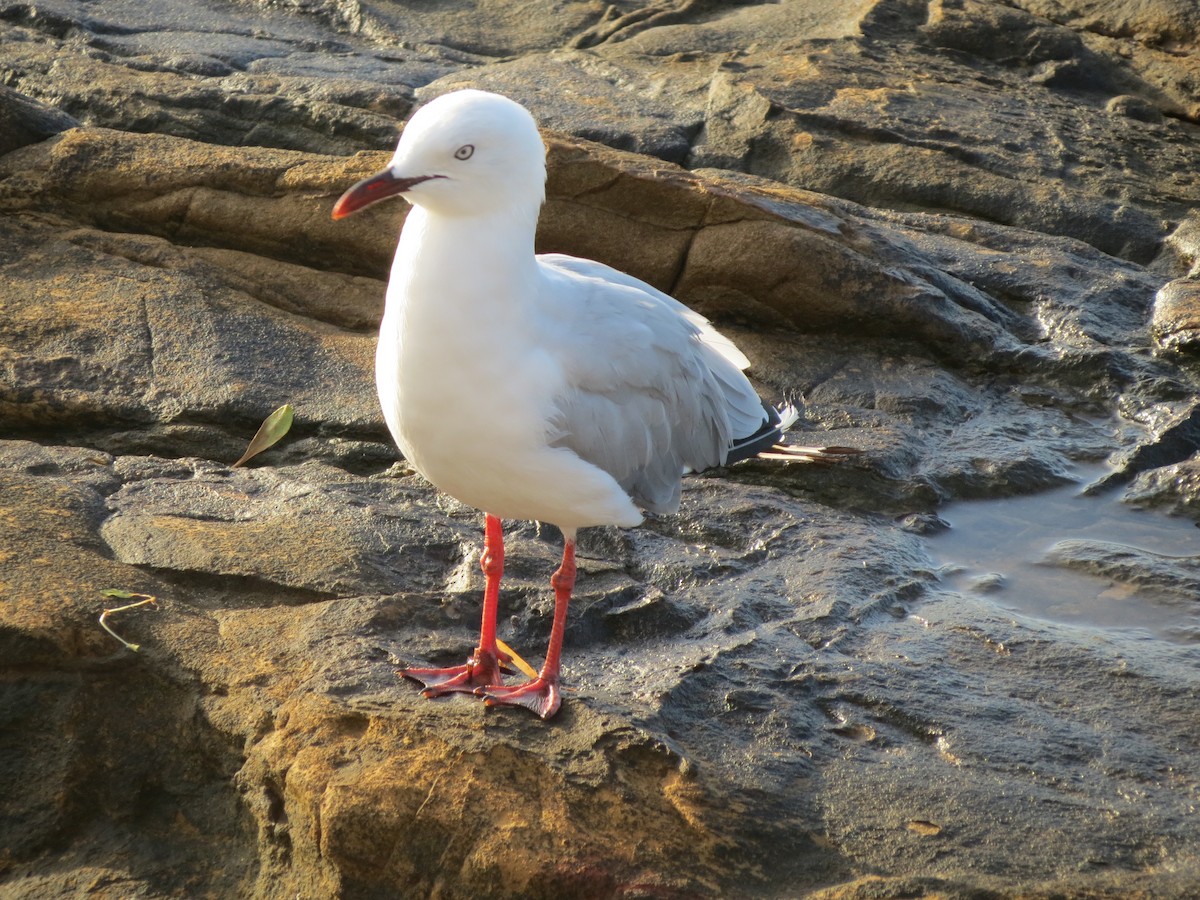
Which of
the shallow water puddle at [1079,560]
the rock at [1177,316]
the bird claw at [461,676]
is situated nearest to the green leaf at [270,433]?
the bird claw at [461,676]

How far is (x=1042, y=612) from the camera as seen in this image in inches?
203

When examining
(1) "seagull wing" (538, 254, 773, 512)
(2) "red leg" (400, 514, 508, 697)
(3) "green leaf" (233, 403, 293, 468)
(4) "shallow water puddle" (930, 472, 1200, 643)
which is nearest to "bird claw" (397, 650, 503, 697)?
(2) "red leg" (400, 514, 508, 697)

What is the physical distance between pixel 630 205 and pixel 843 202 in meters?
1.49

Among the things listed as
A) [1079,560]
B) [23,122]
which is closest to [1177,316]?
[1079,560]

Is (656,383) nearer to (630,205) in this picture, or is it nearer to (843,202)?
Answer: (630,205)

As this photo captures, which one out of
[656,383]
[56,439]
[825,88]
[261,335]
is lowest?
[56,439]

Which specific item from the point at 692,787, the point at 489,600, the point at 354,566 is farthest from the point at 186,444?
the point at 692,787

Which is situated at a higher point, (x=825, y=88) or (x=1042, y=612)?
(x=825, y=88)

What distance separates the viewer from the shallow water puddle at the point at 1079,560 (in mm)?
5148

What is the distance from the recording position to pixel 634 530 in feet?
17.9

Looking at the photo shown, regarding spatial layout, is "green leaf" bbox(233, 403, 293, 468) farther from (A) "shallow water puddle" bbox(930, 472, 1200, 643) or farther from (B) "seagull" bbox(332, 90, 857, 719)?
(A) "shallow water puddle" bbox(930, 472, 1200, 643)

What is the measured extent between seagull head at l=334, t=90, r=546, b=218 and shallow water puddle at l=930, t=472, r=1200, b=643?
268 centimetres

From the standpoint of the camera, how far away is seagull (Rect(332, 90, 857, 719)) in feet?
12.1

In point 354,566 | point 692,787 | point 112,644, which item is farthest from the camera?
point 354,566
